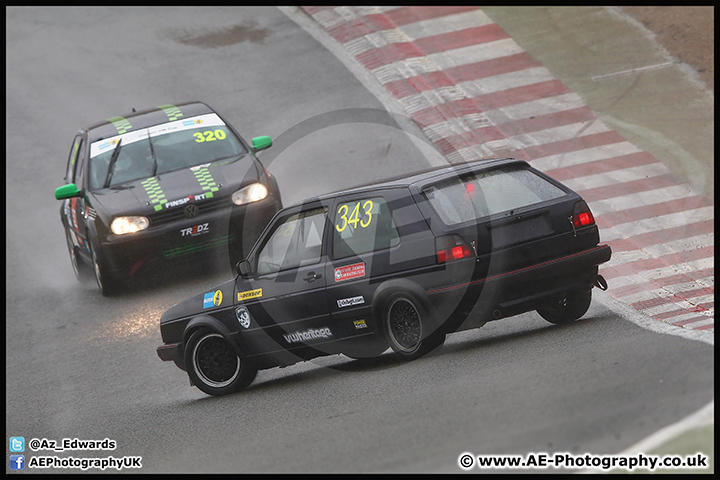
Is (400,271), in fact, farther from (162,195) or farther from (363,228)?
(162,195)

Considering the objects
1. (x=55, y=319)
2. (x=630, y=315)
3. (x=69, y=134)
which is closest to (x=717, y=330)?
(x=630, y=315)

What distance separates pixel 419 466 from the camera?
567 centimetres

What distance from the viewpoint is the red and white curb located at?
1013 cm

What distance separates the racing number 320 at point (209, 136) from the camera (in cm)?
1294

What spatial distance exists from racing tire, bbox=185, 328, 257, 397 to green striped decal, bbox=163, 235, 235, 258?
313cm

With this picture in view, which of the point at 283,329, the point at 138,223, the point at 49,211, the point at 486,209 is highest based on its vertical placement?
the point at 486,209

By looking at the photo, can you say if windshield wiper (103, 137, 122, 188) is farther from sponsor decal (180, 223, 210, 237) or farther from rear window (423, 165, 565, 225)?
rear window (423, 165, 565, 225)

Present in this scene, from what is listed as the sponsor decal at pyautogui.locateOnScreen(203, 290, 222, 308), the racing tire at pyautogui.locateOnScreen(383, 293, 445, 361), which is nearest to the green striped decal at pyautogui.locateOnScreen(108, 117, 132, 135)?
the sponsor decal at pyautogui.locateOnScreen(203, 290, 222, 308)

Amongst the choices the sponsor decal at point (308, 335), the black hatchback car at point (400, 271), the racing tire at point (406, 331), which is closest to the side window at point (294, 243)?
the black hatchback car at point (400, 271)

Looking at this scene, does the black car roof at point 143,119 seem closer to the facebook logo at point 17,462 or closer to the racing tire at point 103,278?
the racing tire at point 103,278

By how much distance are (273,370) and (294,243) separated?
1.87m

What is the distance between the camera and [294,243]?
862 centimetres

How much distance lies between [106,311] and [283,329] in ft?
14.3
